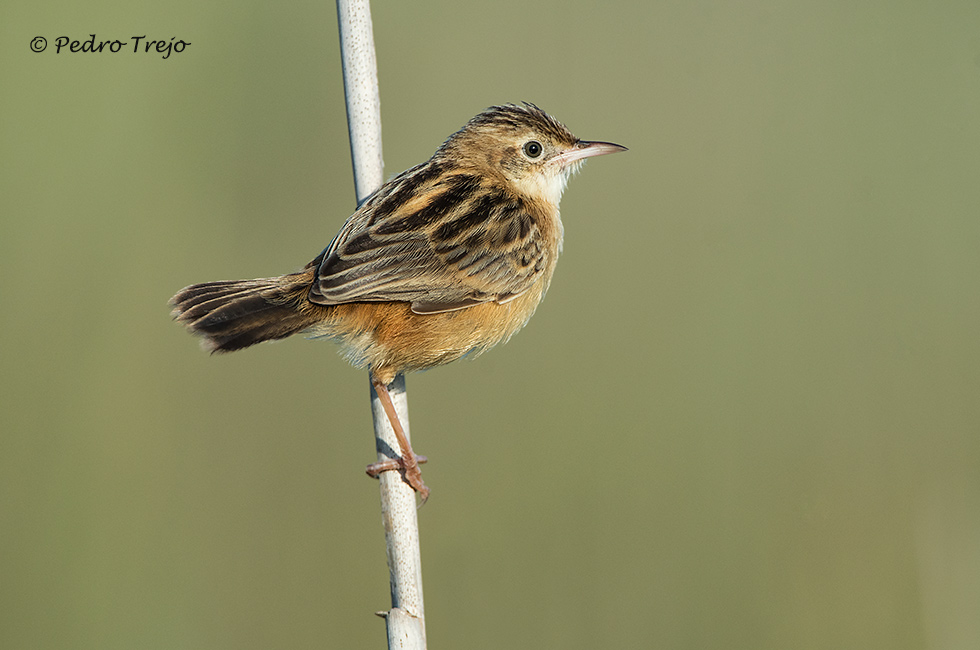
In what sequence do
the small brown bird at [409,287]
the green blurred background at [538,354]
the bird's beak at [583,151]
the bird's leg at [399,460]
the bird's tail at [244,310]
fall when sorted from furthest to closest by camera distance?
1. the green blurred background at [538,354]
2. the bird's beak at [583,151]
3. the bird's leg at [399,460]
4. the small brown bird at [409,287]
5. the bird's tail at [244,310]

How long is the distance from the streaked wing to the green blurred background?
4.45 ft

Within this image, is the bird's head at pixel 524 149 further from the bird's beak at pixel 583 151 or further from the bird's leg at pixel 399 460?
the bird's leg at pixel 399 460

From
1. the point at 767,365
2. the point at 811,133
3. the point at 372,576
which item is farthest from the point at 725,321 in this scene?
the point at 372,576

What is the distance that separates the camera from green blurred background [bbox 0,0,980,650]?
15.4 feet

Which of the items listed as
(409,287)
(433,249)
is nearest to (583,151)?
(433,249)

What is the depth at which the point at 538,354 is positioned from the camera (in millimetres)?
5633

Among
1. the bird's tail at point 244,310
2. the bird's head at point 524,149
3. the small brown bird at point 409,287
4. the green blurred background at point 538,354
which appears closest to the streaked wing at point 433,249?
the small brown bird at point 409,287

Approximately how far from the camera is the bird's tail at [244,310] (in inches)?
143

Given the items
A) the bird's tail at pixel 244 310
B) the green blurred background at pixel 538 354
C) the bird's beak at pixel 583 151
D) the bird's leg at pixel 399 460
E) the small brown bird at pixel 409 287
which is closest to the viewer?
the bird's tail at pixel 244 310

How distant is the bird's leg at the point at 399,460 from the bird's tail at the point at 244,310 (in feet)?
1.48

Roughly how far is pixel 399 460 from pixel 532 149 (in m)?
1.68

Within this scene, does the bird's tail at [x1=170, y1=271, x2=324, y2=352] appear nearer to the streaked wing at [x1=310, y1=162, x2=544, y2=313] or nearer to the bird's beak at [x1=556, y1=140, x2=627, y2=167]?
the streaked wing at [x1=310, y1=162, x2=544, y2=313]

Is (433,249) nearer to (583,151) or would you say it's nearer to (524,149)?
(524,149)

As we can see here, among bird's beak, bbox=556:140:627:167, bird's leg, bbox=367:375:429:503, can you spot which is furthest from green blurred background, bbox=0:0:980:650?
bird's beak, bbox=556:140:627:167
